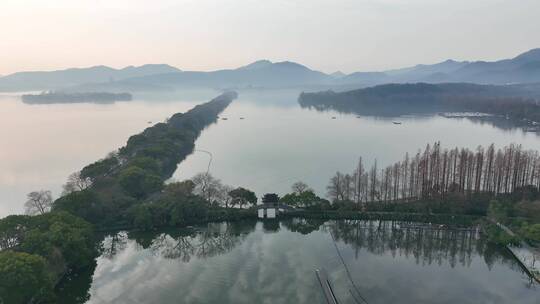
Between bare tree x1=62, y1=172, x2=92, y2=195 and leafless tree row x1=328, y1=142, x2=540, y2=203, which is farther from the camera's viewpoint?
bare tree x1=62, y1=172, x2=92, y2=195

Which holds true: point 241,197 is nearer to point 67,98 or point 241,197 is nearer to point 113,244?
point 113,244

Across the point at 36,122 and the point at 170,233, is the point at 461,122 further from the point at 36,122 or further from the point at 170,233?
the point at 36,122

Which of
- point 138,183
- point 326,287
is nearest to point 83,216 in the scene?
point 138,183

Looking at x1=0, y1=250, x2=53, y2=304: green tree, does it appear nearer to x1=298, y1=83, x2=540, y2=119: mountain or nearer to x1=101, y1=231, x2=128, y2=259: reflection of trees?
x1=101, y1=231, x2=128, y2=259: reflection of trees

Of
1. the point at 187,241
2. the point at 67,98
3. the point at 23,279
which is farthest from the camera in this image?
the point at 67,98

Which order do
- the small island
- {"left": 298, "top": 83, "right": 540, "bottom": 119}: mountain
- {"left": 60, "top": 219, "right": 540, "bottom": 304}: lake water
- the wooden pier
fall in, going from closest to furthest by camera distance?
the wooden pier, {"left": 60, "top": 219, "right": 540, "bottom": 304}: lake water, {"left": 298, "top": 83, "right": 540, "bottom": 119}: mountain, the small island

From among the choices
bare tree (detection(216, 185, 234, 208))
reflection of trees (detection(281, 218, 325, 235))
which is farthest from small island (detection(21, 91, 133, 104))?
reflection of trees (detection(281, 218, 325, 235))
